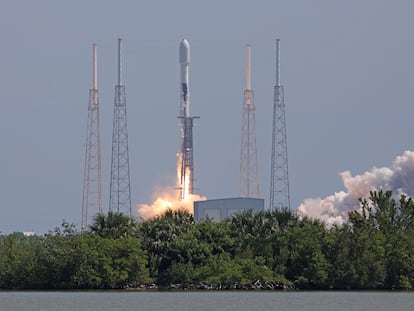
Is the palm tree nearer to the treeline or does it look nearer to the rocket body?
the treeline

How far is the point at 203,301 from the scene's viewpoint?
106125 mm

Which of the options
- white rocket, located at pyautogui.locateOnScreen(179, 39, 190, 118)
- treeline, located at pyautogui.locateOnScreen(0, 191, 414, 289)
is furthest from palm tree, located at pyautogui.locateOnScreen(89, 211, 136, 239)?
white rocket, located at pyautogui.locateOnScreen(179, 39, 190, 118)

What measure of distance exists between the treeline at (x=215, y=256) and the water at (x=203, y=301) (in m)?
2.40

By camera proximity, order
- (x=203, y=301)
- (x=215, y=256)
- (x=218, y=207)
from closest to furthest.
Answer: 1. (x=203, y=301)
2. (x=215, y=256)
3. (x=218, y=207)

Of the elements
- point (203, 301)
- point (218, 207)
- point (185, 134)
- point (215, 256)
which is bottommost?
point (203, 301)

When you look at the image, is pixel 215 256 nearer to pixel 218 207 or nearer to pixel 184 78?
pixel 218 207

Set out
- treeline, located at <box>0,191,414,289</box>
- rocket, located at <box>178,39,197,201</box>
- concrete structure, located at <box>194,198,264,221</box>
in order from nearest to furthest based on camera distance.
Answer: treeline, located at <box>0,191,414,289</box> < concrete structure, located at <box>194,198,264,221</box> < rocket, located at <box>178,39,197,201</box>

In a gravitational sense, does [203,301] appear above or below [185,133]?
below

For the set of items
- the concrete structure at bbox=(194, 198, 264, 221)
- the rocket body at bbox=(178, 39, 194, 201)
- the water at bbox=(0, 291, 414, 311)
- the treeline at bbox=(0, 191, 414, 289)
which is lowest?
the water at bbox=(0, 291, 414, 311)

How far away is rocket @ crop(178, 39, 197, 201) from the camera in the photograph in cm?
17100

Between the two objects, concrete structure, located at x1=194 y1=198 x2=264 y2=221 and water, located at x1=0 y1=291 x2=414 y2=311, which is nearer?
A: water, located at x1=0 y1=291 x2=414 y2=311

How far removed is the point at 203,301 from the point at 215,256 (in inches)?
597

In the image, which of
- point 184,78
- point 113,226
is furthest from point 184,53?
point 113,226

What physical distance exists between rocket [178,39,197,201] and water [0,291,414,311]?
53.2m
